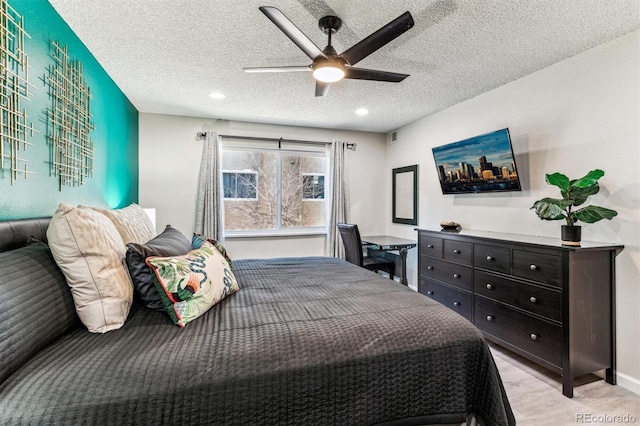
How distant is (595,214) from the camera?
201 centimetres

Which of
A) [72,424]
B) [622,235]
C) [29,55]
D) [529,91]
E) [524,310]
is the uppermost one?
[529,91]

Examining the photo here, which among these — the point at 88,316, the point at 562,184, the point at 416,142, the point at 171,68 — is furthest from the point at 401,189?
the point at 88,316

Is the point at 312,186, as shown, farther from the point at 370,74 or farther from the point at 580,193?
the point at 580,193

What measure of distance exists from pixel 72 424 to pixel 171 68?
262 centimetres

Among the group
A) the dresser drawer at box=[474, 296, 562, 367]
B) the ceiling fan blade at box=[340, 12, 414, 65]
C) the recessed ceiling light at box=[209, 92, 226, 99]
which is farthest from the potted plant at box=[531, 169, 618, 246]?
the recessed ceiling light at box=[209, 92, 226, 99]

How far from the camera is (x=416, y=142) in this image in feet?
14.0

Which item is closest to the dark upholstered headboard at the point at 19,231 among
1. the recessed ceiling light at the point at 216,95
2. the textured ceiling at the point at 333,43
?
the textured ceiling at the point at 333,43

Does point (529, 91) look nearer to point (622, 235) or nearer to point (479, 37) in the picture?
point (479, 37)

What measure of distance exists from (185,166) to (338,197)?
214 centimetres

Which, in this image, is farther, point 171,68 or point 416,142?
point 416,142

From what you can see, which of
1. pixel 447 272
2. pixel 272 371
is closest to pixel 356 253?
pixel 447 272

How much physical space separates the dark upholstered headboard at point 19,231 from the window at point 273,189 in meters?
2.75

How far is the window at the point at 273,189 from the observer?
4.39 metres

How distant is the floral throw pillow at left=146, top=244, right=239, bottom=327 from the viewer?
4.37ft
